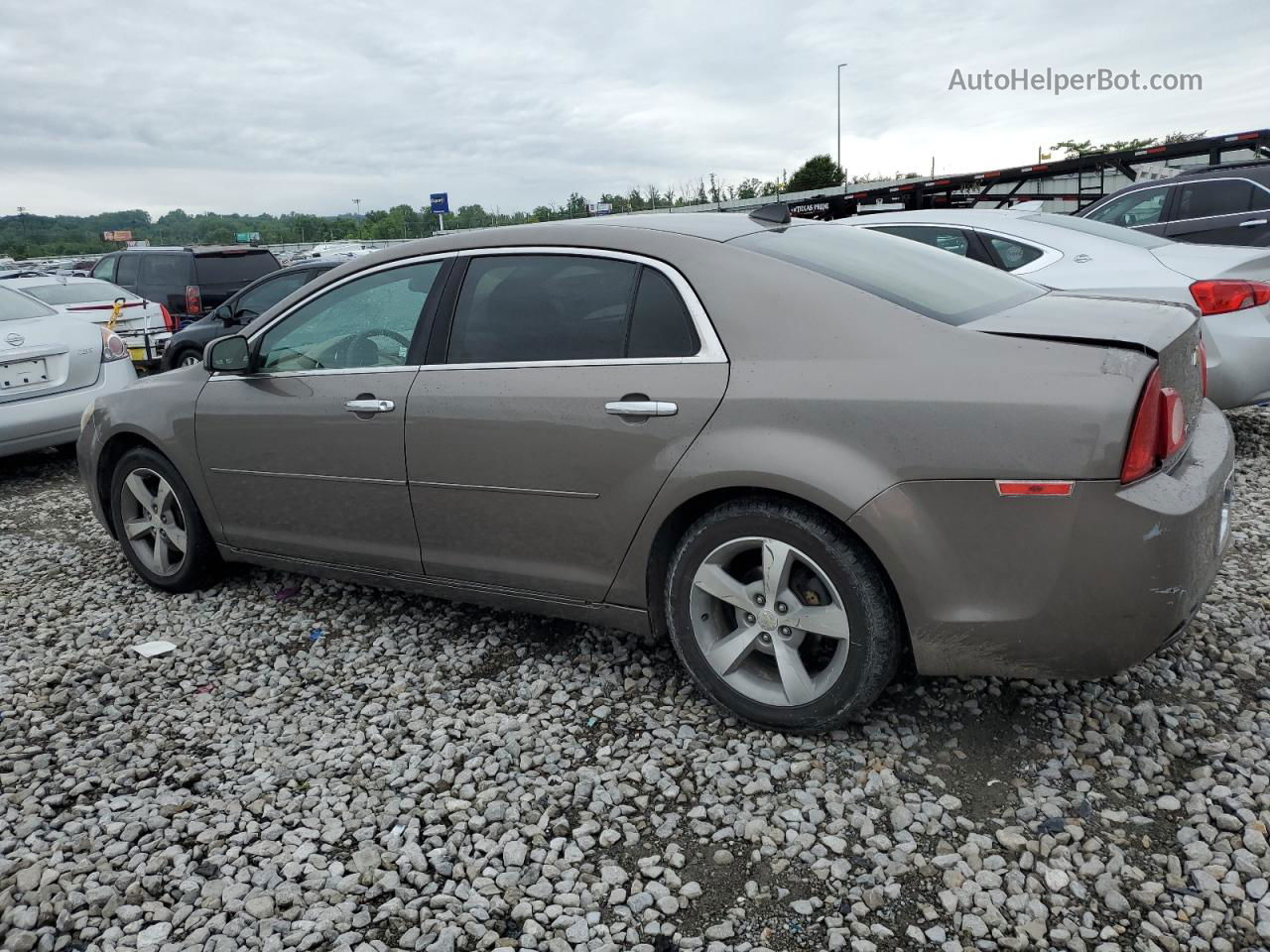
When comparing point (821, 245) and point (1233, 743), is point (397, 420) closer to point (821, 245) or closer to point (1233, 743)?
point (821, 245)

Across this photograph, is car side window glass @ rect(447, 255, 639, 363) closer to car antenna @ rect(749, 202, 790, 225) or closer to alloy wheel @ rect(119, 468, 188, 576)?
car antenna @ rect(749, 202, 790, 225)

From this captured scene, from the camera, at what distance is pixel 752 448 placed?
109 inches

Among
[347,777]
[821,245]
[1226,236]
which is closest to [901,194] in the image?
[1226,236]

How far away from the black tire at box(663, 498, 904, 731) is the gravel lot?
0.13 metres

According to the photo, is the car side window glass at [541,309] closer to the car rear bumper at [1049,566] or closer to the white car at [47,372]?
the car rear bumper at [1049,566]

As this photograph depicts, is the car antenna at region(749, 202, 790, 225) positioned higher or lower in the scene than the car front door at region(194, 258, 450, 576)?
higher

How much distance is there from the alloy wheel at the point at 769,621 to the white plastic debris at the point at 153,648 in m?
2.40

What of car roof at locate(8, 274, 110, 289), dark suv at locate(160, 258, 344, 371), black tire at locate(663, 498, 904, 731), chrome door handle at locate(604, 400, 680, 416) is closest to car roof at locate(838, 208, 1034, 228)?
chrome door handle at locate(604, 400, 680, 416)

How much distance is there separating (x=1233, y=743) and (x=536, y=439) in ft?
7.67

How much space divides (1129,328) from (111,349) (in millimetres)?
7571

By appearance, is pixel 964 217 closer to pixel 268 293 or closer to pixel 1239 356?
pixel 1239 356

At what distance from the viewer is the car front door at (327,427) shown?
362cm

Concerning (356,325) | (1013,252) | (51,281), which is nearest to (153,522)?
(356,325)

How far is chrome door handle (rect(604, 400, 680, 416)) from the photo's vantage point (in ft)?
9.61
